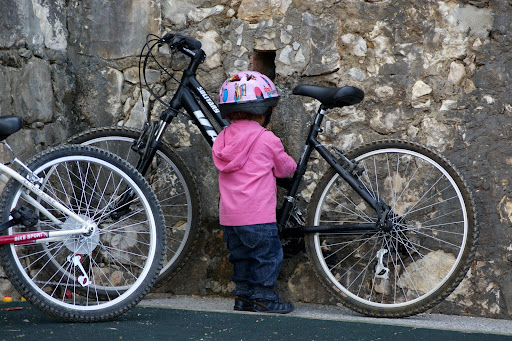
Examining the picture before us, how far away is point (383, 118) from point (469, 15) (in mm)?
703

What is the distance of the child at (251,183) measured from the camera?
12.3 ft

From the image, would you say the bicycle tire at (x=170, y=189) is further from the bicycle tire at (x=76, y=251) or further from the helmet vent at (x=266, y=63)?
the helmet vent at (x=266, y=63)

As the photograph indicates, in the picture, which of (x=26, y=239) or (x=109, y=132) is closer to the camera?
(x=26, y=239)

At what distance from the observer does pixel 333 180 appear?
153 inches

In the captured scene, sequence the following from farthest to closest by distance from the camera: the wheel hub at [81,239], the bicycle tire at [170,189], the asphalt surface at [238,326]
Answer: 1. the bicycle tire at [170,189]
2. the wheel hub at [81,239]
3. the asphalt surface at [238,326]

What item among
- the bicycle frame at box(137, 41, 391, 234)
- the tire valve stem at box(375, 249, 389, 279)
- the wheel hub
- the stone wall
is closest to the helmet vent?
the stone wall

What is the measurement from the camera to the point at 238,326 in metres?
3.36

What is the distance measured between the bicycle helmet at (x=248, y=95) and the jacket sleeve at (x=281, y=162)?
0.60 feet

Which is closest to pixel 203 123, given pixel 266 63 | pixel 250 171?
pixel 250 171

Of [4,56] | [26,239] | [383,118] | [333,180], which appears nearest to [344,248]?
[333,180]

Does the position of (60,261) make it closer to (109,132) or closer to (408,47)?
(109,132)

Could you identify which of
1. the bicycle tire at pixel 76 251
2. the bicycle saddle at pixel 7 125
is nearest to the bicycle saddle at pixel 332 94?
the bicycle tire at pixel 76 251

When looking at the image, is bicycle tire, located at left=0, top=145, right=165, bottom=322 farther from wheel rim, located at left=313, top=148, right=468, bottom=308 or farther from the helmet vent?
the helmet vent

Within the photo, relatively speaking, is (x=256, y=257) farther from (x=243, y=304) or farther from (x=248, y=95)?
(x=248, y=95)
